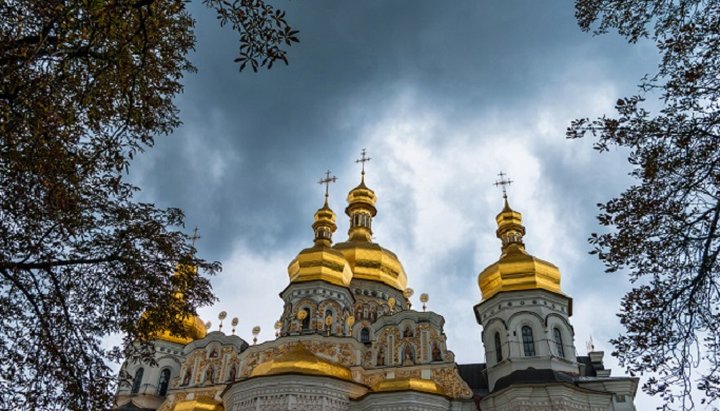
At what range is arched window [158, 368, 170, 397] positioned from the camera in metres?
27.7

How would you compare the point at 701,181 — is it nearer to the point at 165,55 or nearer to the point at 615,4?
Result: the point at 615,4

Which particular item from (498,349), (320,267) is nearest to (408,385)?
(498,349)

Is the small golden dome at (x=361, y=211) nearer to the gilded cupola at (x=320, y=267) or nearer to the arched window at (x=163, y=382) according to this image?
the gilded cupola at (x=320, y=267)

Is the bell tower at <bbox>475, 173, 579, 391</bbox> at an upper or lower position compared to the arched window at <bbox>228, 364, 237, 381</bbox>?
upper

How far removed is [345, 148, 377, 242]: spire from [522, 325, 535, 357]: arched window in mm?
12706

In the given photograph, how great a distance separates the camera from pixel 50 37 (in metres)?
5.70

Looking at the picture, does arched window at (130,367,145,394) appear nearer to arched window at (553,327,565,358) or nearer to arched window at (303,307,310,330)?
arched window at (303,307,310,330)

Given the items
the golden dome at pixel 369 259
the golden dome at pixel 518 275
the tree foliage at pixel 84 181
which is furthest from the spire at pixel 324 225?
the tree foliage at pixel 84 181

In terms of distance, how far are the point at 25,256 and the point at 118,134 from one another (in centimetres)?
197

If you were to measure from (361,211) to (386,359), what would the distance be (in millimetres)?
14571


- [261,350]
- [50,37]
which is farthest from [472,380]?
[50,37]

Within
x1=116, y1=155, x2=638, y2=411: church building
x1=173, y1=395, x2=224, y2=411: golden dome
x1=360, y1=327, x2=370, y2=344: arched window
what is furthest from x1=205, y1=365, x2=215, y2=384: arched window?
x1=360, y1=327, x2=370, y2=344: arched window

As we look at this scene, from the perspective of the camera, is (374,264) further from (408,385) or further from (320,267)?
(408,385)

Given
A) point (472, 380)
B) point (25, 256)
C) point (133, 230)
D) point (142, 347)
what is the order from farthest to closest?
point (472, 380) < point (142, 347) < point (133, 230) < point (25, 256)
